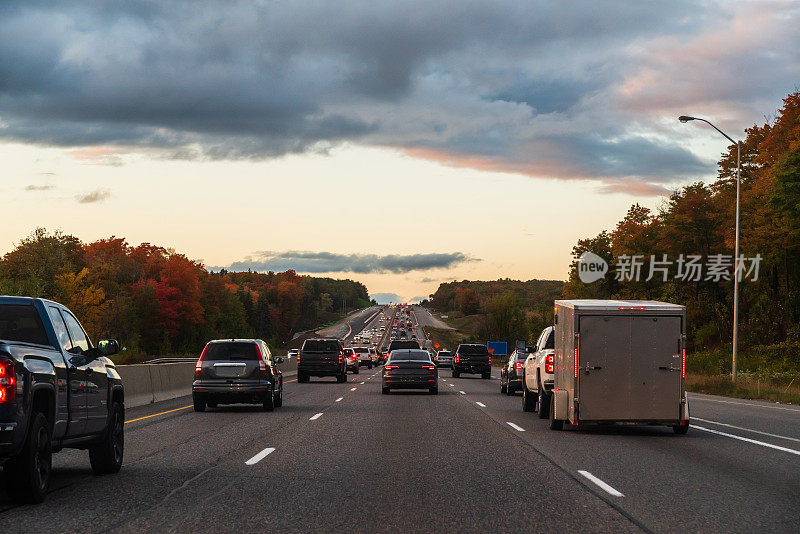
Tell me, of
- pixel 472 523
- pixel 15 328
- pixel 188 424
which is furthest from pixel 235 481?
pixel 188 424

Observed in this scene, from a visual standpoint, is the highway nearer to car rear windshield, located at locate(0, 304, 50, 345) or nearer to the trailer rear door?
the trailer rear door

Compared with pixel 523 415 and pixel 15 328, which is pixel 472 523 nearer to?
pixel 15 328

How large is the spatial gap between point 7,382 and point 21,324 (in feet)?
6.12

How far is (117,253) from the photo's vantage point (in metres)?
135

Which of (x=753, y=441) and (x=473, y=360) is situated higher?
(x=753, y=441)

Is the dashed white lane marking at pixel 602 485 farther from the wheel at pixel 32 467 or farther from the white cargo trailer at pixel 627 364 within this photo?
the wheel at pixel 32 467

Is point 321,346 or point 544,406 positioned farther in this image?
point 321,346

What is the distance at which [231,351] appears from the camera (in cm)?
2373

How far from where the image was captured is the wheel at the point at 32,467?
894cm

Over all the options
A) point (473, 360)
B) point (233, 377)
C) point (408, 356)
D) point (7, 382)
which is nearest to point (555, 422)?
point (233, 377)

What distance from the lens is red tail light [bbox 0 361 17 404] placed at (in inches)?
334

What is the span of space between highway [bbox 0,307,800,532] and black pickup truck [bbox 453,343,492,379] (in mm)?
34194

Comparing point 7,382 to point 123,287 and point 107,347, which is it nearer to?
point 107,347

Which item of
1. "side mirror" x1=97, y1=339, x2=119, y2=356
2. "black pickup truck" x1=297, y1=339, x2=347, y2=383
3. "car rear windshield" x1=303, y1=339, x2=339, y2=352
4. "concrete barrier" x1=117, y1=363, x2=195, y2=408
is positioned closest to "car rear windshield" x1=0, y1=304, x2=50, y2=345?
"side mirror" x1=97, y1=339, x2=119, y2=356
